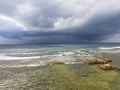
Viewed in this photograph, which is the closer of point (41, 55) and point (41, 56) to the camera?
point (41, 56)

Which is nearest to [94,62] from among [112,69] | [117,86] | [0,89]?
[112,69]

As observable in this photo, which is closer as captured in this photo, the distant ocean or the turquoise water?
the distant ocean

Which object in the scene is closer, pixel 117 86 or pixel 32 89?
pixel 32 89

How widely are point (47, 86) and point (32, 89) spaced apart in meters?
1.48

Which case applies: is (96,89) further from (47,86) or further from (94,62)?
(94,62)

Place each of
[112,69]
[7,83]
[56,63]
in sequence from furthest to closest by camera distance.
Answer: [56,63] → [112,69] → [7,83]

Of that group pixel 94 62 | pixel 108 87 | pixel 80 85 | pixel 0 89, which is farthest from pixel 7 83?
pixel 94 62

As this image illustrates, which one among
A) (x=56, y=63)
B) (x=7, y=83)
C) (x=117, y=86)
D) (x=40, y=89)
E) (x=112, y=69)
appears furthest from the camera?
(x=56, y=63)

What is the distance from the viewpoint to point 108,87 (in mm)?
14828

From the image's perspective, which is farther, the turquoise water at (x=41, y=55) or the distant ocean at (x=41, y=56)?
the turquoise water at (x=41, y=55)

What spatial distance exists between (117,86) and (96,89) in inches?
91.2

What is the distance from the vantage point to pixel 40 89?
14.0m

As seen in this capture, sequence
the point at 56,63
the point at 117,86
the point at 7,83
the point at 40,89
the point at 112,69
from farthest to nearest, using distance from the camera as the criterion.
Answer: the point at 56,63 → the point at 112,69 → the point at 7,83 → the point at 117,86 → the point at 40,89

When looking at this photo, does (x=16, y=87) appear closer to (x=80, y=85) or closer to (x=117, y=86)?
(x=80, y=85)
